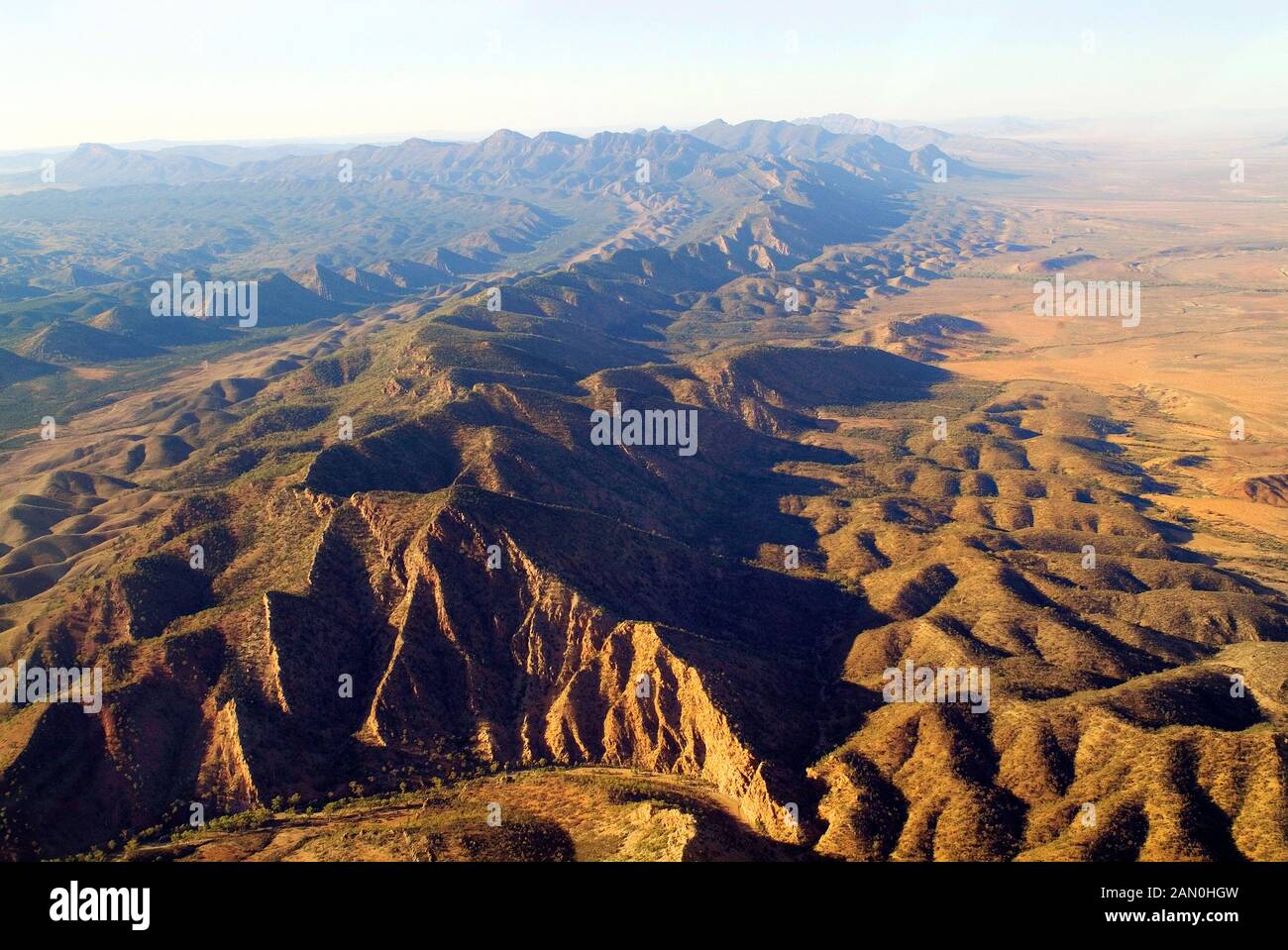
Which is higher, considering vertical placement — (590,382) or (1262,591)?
(590,382)

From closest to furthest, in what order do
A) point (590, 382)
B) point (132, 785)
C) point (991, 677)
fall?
point (132, 785) → point (991, 677) → point (590, 382)

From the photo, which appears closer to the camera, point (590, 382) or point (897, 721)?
point (897, 721)

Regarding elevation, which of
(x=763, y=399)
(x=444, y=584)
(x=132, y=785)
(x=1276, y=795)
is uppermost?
(x=763, y=399)

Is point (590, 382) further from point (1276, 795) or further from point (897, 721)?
point (1276, 795)

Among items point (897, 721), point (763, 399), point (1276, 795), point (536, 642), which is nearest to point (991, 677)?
point (897, 721)

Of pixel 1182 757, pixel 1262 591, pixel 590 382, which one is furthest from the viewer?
pixel 590 382

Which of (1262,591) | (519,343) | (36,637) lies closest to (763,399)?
(519,343)

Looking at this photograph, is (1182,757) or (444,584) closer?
(1182,757)

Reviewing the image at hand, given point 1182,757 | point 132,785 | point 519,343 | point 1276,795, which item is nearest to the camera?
point 1276,795

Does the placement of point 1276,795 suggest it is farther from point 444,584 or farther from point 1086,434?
point 1086,434
